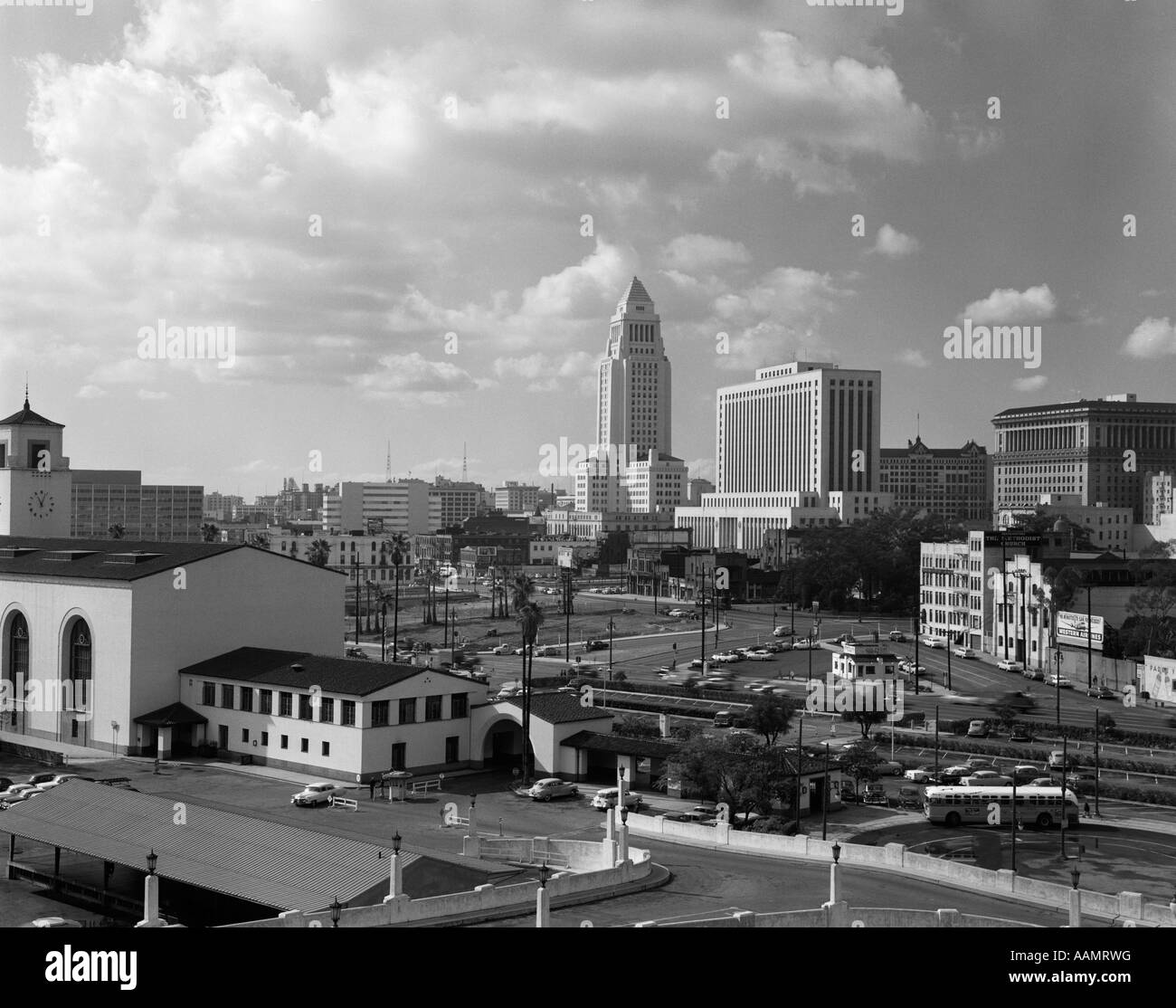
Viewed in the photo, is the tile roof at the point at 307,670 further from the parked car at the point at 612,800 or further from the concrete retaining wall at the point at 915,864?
the concrete retaining wall at the point at 915,864

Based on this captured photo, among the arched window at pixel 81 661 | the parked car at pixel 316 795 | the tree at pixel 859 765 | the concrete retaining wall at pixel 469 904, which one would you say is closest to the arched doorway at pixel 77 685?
the arched window at pixel 81 661

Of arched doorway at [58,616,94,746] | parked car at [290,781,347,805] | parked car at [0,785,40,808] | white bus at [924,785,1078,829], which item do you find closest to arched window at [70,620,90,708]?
arched doorway at [58,616,94,746]

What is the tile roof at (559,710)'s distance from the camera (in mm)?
60594

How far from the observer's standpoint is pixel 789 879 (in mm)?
40344

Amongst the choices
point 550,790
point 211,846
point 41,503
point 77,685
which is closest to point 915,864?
point 550,790

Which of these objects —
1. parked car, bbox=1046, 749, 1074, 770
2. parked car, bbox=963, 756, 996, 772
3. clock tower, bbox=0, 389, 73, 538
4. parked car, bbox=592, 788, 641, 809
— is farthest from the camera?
clock tower, bbox=0, 389, 73, 538

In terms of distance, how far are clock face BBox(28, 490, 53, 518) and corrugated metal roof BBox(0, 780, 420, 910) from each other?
6086 centimetres

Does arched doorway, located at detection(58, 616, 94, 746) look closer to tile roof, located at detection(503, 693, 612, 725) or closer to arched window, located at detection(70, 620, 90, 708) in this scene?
arched window, located at detection(70, 620, 90, 708)

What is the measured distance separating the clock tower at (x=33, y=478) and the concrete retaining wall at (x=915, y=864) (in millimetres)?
64548

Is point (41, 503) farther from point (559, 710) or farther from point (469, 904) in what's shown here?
point (469, 904)

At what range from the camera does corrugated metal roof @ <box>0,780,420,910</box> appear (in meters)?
32.3

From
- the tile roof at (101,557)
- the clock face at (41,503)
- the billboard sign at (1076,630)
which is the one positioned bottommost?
the billboard sign at (1076,630)
